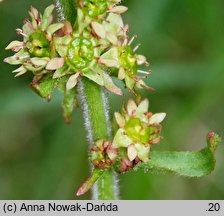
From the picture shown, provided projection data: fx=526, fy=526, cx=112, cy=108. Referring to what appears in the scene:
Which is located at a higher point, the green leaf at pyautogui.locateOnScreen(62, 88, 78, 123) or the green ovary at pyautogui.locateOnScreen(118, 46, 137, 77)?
the green ovary at pyautogui.locateOnScreen(118, 46, 137, 77)

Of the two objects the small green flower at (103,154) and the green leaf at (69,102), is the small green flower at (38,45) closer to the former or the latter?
the green leaf at (69,102)

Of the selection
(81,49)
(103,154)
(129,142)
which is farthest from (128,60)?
(103,154)

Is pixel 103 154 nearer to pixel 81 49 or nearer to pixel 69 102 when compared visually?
pixel 69 102

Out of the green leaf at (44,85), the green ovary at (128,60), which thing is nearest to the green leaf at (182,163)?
the green ovary at (128,60)

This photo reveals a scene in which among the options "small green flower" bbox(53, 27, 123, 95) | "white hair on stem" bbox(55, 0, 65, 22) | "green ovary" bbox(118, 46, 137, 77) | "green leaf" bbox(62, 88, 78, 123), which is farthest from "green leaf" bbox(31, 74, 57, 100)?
"green ovary" bbox(118, 46, 137, 77)

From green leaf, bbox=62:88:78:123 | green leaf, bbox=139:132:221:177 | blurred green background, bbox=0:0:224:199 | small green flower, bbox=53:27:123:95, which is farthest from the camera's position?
blurred green background, bbox=0:0:224:199

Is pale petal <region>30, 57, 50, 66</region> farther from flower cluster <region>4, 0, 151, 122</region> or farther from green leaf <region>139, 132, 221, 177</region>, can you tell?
green leaf <region>139, 132, 221, 177</region>
